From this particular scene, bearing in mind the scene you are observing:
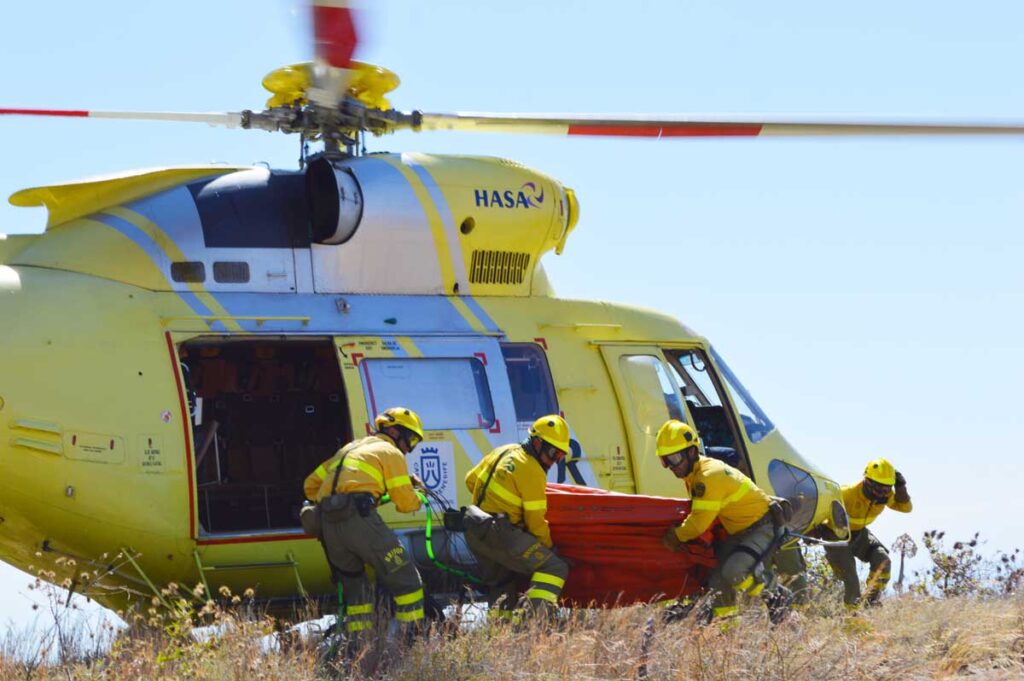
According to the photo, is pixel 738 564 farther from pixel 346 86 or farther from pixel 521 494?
pixel 346 86

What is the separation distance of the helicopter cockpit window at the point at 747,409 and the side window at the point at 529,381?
1930mm

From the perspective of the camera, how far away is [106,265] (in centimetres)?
1076

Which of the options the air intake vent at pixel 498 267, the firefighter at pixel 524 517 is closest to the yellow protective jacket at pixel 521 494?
the firefighter at pixel 524 517

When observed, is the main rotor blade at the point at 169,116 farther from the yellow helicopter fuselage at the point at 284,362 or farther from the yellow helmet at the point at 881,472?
the yellow helmet at the point at 881,472

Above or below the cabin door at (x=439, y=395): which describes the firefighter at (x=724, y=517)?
below

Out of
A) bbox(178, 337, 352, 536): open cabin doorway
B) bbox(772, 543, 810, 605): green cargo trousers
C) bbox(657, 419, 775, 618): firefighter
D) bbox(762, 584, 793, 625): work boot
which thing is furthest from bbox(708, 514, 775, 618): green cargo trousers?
bbox(178, 337, 352, 536): open cabin doorway

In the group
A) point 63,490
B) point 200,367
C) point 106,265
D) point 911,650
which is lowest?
point 911,650

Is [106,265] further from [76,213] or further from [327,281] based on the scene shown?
[327,281]

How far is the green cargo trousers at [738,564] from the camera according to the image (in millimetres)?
10352

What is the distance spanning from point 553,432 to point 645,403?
7.68 ft

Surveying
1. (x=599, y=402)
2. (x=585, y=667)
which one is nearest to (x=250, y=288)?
(x=599, y=402)

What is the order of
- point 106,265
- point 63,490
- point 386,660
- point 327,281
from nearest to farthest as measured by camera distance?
point 386,660 → point 63,490 → point 106,265 → point 327,281

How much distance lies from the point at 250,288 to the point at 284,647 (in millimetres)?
3148

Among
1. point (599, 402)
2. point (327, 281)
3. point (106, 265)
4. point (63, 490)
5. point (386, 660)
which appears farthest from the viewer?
point (599, 402)
